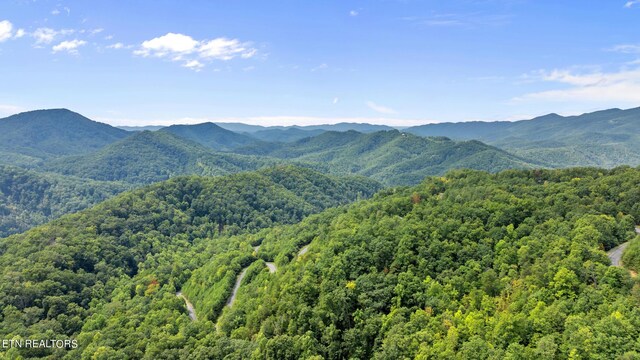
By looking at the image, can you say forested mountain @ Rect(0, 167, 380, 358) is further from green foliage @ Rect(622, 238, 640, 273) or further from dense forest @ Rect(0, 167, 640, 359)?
green foliage @ Rect(622, 238, 640, 273)

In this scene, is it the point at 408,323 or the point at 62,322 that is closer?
the point at 408,323

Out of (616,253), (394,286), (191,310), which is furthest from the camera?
(191,310)

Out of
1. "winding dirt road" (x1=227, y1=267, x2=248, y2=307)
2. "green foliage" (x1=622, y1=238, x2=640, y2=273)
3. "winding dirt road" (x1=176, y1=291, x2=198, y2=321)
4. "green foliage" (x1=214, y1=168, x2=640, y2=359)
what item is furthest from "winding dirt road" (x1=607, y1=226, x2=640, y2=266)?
"winding dirt road" (x1=176, y1=291, x2=198, y2=321)

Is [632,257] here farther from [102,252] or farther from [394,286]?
[102,252]

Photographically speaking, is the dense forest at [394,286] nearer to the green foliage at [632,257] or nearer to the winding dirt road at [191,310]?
the green foliage at [632,257]

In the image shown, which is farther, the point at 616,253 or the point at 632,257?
the point at 616,253

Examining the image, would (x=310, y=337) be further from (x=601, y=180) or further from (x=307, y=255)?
(x=601, y=180)

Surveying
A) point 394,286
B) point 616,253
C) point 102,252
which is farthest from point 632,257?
point 102,252

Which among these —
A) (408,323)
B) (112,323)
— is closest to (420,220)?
(408,323)
